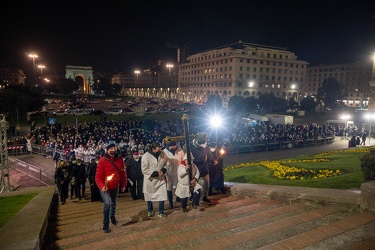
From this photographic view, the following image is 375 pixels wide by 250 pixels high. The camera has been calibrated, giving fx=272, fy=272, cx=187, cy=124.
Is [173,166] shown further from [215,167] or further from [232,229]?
[232,229]

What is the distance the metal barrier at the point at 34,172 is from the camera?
51.2ft

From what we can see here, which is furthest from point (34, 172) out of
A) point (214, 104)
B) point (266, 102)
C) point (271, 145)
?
point (266, 102)

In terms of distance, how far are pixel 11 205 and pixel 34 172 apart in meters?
11.1

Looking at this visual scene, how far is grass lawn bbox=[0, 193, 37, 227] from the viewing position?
6412 millimetres

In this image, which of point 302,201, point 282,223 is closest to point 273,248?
point 282,223

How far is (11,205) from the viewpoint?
291 inches

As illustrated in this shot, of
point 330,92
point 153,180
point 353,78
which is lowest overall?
point 153,180

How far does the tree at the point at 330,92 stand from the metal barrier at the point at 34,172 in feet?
209

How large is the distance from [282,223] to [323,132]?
2636cm

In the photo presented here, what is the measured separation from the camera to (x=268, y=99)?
53.3 metres

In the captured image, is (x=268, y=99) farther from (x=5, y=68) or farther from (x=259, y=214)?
(x=5, y=68)

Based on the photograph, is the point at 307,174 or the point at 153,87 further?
the point at 153,87

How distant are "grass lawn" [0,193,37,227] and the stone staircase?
0.96 m

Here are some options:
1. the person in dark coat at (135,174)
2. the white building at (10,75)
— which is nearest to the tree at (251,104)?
the person in dark coat at (135,174)
